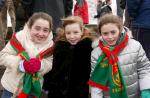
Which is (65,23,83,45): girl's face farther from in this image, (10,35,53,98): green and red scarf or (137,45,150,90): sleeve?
(137,45,150,90): sleeve

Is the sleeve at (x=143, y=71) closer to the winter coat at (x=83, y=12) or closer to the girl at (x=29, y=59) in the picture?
the girl at (x=29, y=59)

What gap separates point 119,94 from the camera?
427 cm

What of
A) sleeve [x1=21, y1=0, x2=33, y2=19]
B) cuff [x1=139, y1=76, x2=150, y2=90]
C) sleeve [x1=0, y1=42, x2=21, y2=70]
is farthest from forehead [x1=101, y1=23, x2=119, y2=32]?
sleeve [x1=21, y1=0, x2=33, y2=19]

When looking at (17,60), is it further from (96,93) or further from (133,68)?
(133,68)

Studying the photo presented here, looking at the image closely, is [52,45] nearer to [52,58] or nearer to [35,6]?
[52,58]

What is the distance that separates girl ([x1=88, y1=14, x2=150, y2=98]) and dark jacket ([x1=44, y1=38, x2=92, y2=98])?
0.43ft

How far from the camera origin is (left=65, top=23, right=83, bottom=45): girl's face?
446 cm

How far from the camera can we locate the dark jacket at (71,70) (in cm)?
443

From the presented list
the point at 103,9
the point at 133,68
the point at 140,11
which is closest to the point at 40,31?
the point at 133,68

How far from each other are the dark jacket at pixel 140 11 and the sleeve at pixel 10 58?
201 cm

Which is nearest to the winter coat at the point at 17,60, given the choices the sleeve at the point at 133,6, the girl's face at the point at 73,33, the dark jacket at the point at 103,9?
the girl's face at the point at 73,33

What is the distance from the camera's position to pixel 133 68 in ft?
14.0

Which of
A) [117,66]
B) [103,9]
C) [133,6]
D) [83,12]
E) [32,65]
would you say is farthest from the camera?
[103,9]

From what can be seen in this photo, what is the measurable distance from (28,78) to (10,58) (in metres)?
0.28
